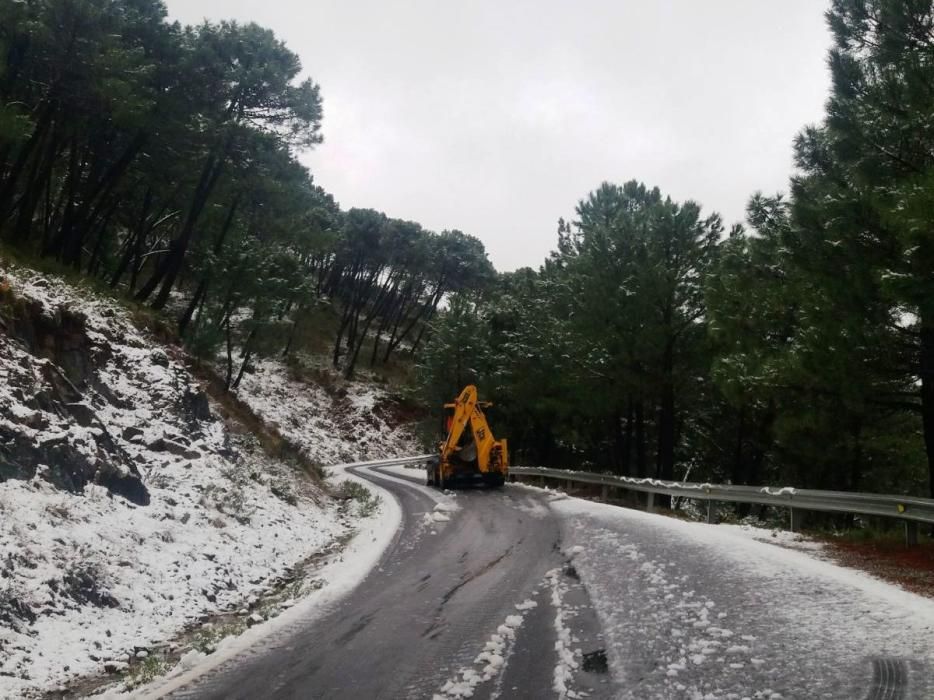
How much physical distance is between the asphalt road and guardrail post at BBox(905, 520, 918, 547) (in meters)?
4.62

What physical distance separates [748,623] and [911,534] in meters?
4.71

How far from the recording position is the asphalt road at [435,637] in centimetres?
444

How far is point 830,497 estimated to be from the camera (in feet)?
30.7

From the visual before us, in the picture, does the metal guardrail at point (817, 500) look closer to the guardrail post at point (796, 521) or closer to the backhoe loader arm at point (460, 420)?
the guardrail post at point (796, 521)

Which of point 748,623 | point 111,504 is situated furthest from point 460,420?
point 748,623

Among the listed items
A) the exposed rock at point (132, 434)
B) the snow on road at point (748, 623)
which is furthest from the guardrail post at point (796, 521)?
the exposed rock at point (132, 434)

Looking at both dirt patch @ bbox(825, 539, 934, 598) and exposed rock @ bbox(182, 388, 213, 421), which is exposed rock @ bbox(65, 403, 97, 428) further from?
dirt patch @ bbox(825, 539, 934, 598)

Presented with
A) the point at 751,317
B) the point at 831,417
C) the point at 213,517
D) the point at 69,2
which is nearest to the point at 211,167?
the point at 69,2

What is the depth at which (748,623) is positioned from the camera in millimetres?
5270

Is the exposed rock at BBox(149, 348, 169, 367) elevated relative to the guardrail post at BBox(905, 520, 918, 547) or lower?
elevated

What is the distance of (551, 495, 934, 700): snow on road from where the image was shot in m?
4.13

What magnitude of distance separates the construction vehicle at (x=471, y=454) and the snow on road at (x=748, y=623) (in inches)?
530

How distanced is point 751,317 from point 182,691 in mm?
12258

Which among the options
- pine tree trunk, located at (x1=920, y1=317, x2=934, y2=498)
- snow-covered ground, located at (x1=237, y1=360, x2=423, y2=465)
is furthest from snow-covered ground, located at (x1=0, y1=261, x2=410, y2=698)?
snow-covered ground, located at (x1=237, y1=360, x2=423, y2=465)
